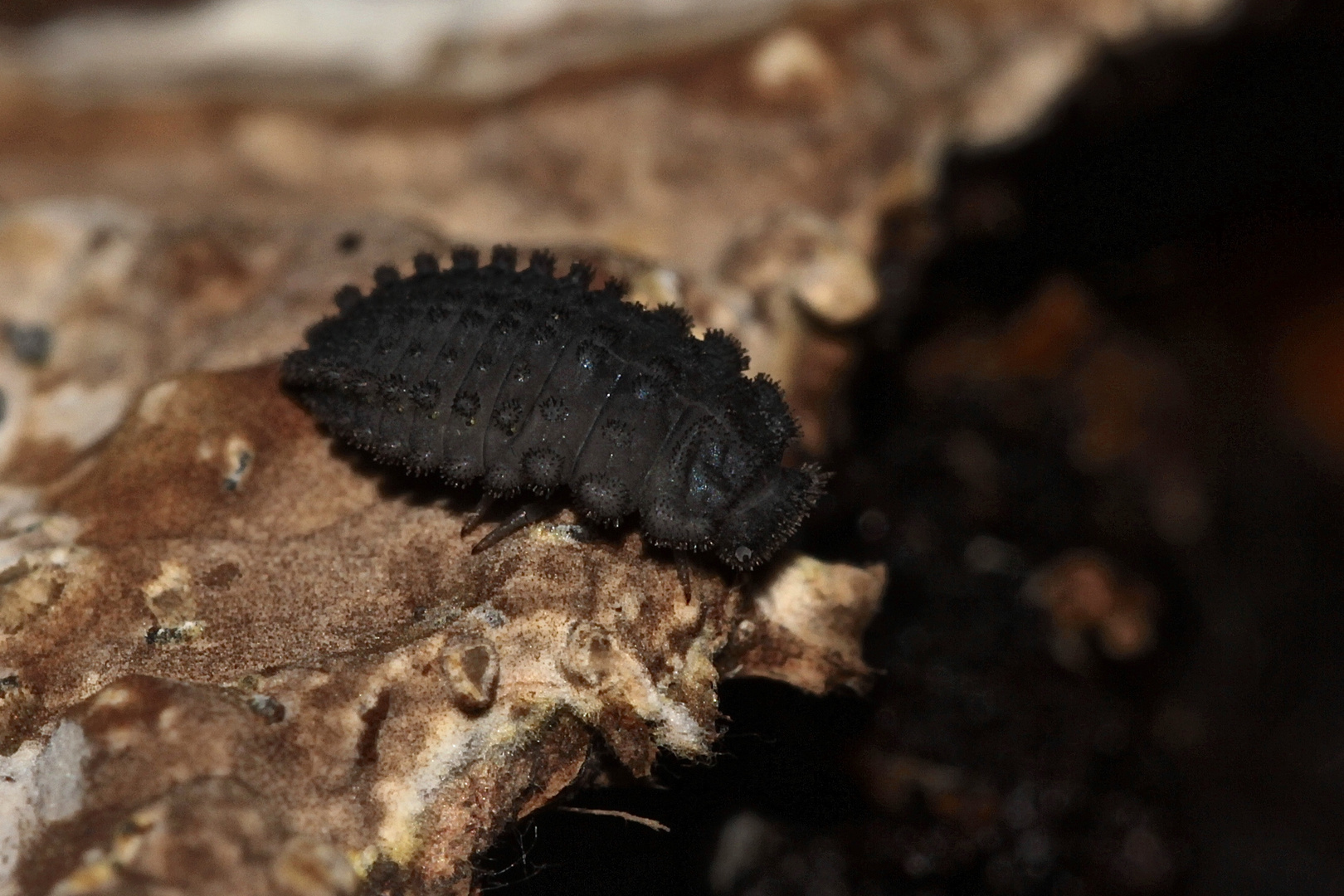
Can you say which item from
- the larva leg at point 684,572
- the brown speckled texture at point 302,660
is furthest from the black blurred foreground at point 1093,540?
the larva leg at point 684,572

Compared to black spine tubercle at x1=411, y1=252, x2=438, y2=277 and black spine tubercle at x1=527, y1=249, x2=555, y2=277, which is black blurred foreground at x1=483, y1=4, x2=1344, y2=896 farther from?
black spine tubercle at x1=411, y1=252, x2=438, y2=277

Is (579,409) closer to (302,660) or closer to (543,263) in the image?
(543,263)

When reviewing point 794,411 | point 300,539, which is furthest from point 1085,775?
point 300,539

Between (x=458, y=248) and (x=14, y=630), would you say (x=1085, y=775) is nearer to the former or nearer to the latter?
(x=458, y=248)

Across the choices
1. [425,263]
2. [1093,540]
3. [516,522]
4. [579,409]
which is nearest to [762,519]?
[579,409]

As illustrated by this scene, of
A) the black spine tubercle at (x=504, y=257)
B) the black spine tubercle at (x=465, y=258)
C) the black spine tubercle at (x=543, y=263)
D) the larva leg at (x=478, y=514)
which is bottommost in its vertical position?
the larva leg at (x=478, y=514)

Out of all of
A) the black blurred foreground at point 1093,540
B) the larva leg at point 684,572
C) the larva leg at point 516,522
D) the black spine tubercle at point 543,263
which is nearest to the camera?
the larva leg at point 684,572

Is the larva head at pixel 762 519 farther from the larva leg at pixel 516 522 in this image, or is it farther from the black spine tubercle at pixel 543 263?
the black spine tubercle at pixel 543 263

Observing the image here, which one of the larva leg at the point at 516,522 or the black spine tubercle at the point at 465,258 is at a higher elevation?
the black spine tubercle at the point at 465,258
